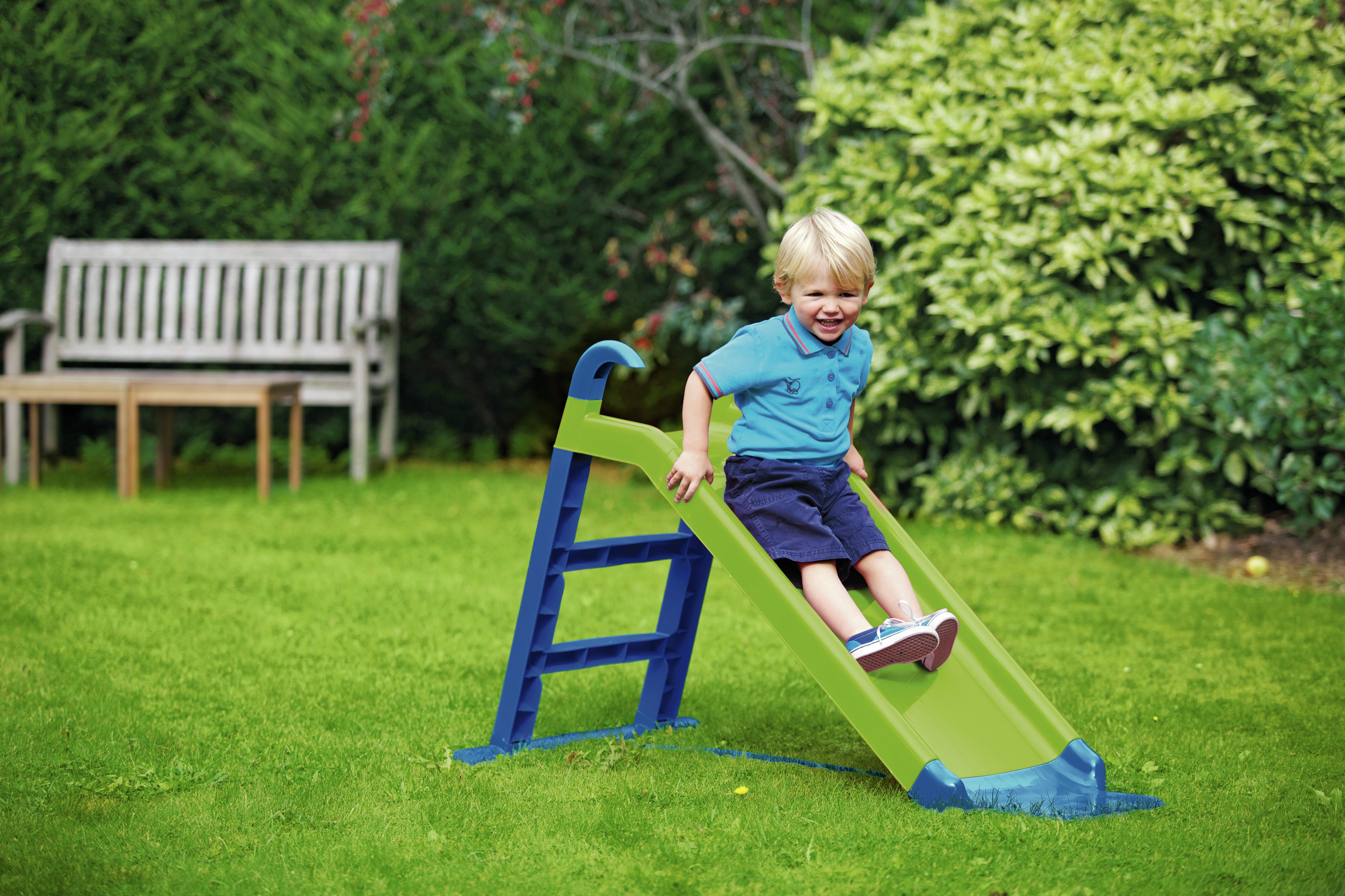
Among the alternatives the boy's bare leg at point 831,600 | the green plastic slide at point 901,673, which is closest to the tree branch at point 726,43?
the green plastic slide at point 901,673

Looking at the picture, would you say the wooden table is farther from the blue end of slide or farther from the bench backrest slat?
the blue end of slide

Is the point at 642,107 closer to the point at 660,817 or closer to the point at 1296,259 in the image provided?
the point at 1296,259

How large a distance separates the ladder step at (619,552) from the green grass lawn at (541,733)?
1.48ft

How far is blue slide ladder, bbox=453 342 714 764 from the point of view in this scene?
3029 mm

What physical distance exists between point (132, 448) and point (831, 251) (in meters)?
4.77

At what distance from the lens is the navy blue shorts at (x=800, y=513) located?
283 centimetres

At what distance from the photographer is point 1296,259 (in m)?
5.47

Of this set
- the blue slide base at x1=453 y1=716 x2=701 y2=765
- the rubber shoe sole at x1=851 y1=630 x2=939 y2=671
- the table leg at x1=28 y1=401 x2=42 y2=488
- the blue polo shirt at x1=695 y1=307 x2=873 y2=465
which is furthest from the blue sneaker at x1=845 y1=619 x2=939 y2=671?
the table leg at x1=28 y1=401 x2=42 y2=488

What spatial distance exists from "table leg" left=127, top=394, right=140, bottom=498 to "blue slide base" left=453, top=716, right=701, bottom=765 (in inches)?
155

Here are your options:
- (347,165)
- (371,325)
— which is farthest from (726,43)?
(371,325)

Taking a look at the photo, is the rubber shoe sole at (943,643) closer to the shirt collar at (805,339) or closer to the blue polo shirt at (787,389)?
the blue polo shirt at (787,389)

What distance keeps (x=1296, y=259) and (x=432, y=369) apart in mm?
5098

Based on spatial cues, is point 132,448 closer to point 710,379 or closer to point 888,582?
point 710,379

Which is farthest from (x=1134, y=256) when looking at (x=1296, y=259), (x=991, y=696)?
(x=991, y=696)
